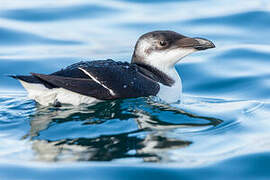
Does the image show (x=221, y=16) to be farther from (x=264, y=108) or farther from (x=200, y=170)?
(x=200, y=170)

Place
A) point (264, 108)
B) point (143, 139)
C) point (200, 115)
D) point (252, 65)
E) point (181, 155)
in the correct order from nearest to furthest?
point (181, 155), point (143, 139), point (200, 115), point (264, 108), point (252, 65)

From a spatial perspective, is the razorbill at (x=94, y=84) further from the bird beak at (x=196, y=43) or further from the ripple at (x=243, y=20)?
the ripple at (x=243, y=20)

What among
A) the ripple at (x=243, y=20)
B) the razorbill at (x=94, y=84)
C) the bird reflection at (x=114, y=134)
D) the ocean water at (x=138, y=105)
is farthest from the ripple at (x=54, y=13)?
the bird reflection at (x=114, y=134)

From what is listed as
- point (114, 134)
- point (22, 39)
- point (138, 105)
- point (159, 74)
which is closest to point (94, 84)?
point (138, 105)

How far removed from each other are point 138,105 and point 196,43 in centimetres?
112

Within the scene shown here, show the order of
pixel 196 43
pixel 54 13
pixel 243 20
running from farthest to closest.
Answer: pixel 54 13
pixel 243 20
pixel 196 43

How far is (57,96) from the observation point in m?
5.71

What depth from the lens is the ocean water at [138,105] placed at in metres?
4.40

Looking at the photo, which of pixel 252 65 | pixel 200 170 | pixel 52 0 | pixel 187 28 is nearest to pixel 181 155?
pixel 200 170

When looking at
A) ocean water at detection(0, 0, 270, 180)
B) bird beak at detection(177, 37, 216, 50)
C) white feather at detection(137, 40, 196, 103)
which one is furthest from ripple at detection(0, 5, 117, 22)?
bird beak at detection(177, 37, 216, 50)

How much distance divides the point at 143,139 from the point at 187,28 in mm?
5262

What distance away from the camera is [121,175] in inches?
164

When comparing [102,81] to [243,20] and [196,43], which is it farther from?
[243,20]

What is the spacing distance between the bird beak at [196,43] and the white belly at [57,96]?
1345mm
